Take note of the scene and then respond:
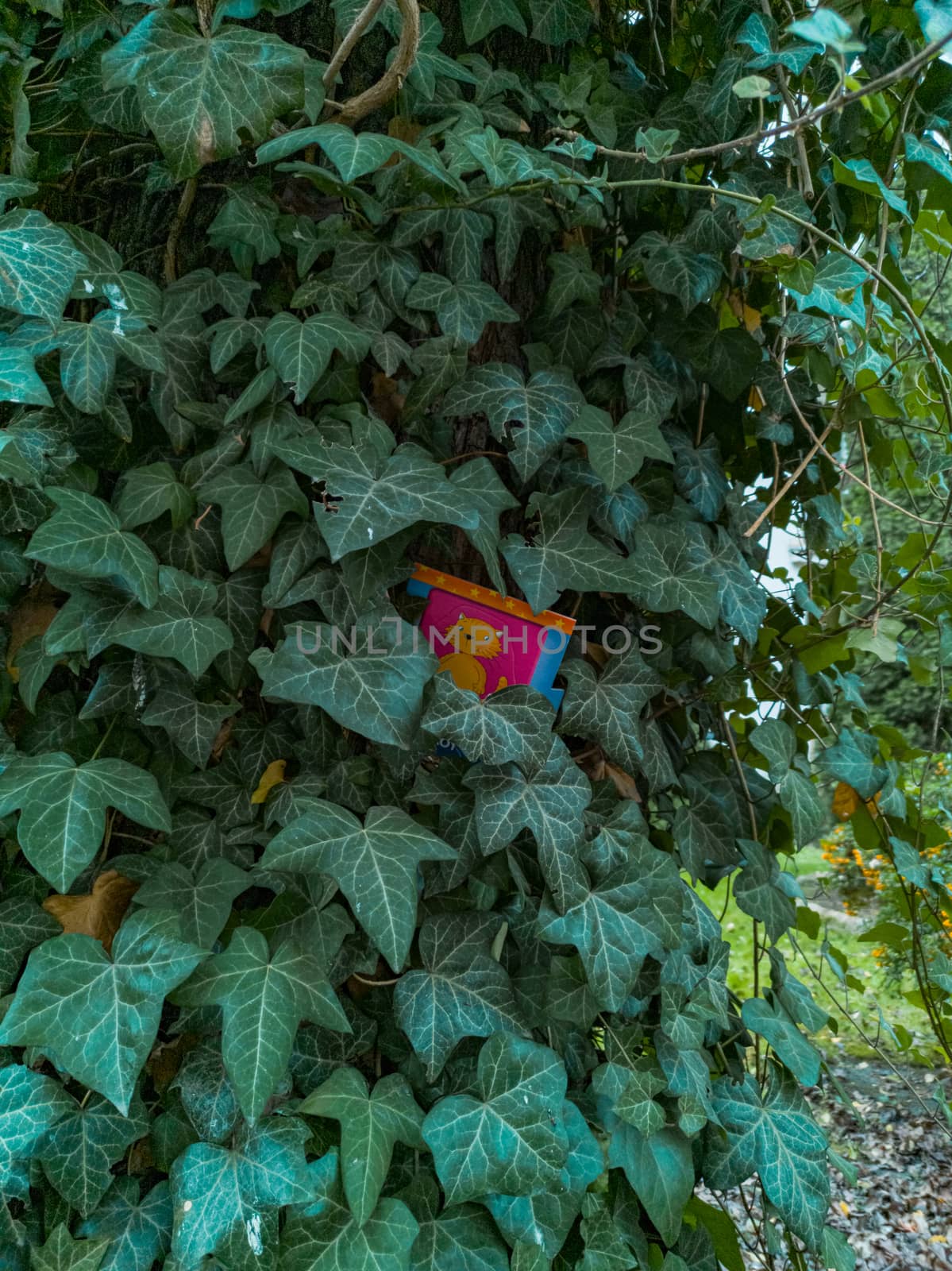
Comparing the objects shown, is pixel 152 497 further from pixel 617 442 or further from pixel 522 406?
pixel 617 442

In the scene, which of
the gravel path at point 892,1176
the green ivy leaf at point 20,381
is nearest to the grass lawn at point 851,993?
the gravel path at point 892,1176

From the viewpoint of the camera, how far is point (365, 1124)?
1093 millimetres

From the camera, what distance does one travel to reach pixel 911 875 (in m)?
1.53

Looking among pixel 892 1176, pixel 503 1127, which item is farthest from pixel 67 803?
pixel 892 1176

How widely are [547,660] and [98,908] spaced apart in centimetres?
64

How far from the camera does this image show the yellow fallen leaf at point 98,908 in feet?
3.92

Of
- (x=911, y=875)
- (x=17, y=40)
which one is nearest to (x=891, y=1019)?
(x=911, y=875)

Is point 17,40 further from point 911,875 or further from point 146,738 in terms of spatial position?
point 911,875

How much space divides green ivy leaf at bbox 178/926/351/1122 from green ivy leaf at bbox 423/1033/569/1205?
17 cm

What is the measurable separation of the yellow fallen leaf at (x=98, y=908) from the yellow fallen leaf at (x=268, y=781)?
18cm

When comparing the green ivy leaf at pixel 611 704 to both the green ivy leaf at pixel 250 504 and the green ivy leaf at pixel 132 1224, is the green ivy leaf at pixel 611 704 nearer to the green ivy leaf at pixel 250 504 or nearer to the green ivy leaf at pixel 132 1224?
the green ivy leaf at pixel 250 504

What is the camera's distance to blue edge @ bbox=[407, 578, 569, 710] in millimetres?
1263

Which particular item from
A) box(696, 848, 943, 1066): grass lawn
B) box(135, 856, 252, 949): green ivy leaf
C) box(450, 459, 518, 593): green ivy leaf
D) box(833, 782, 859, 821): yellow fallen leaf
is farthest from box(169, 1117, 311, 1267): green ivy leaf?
box(696, 848, 943, 1066): grass lawn

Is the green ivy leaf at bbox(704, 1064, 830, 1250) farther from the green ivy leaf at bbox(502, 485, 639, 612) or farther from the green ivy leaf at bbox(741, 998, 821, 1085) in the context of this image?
the green ivy leaf at bbox(502, 485, 639, 612)
